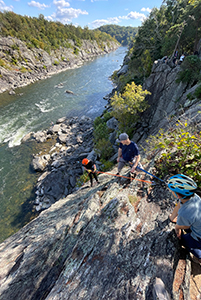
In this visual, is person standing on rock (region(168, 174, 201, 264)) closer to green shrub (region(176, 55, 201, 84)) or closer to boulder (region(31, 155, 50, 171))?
green shrub (region(176, 55, 201, 84))

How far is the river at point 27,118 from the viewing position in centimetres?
1625

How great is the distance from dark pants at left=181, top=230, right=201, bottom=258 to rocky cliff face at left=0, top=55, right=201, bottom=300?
0.77 feet

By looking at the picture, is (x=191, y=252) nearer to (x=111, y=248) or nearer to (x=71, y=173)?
(x=111, y=248)

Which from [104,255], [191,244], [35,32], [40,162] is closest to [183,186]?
[191,244]

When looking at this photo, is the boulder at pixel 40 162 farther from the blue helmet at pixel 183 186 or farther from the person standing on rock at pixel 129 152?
the blue helmet at pixel 183 186

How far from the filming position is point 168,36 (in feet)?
84.0

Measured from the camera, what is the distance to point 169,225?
13.0 ft

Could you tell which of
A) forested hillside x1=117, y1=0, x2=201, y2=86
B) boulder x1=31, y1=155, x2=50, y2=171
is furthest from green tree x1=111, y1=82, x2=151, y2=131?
boulder x1=31, y1=155, x2=50, y2=171

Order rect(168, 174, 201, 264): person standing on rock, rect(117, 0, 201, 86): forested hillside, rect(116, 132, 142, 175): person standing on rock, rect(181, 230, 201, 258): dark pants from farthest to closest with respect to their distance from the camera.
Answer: rect(117, 0, 201, 86): forested hillside < rect(116, 132, 142, 175): person standing on rock < rect(181, 230, 201, 258): dark pants < rect(168, 174, 201, 264): person standing on rock

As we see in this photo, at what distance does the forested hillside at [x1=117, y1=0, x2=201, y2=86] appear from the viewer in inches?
785

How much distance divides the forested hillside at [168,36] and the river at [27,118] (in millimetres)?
12589

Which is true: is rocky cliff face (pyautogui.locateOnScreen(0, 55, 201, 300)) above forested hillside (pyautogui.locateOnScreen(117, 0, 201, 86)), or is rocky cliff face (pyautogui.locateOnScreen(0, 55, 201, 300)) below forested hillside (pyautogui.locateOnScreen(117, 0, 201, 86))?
below

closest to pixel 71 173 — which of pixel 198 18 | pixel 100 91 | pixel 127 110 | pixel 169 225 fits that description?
pixel 127 110

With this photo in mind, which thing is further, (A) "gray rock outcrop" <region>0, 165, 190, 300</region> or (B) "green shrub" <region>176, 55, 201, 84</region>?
(B) "green shrub" <region>176, 55, 201, 84</region>
